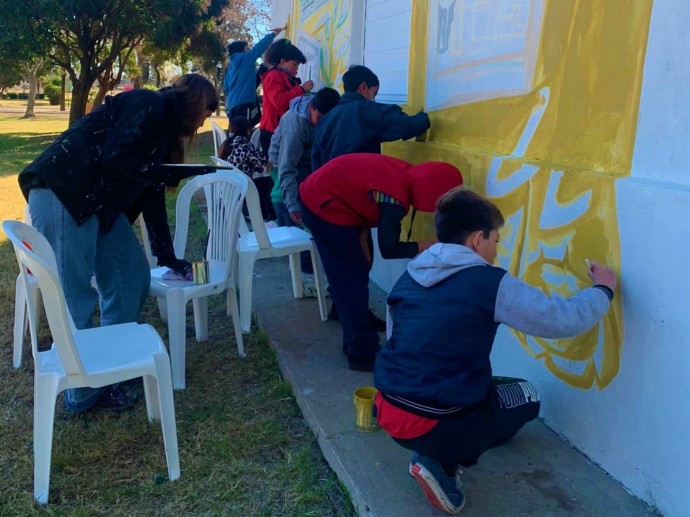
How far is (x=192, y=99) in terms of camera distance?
3.14 meters

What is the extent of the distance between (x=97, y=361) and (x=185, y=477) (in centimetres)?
61

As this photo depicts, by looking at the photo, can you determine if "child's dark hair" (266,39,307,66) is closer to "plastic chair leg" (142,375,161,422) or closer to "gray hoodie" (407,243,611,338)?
"plastic chair leg" (142,375,161,422)

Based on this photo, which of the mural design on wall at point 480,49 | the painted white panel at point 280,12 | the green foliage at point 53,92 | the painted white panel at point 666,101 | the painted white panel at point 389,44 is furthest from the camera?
the green foliage at point 53,92

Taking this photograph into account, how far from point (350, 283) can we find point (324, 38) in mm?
4109

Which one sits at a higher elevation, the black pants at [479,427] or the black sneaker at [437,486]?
the black pants at [479,427]

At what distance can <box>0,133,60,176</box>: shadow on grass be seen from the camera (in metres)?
13.3

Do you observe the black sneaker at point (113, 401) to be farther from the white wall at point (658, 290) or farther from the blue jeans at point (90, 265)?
the white wall at point (658, 290)

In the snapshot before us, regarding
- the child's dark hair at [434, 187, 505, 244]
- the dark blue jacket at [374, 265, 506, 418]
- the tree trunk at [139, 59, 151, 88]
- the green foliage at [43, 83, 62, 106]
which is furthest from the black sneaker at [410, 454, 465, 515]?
the green foliage at [43, 83, 62, 106]

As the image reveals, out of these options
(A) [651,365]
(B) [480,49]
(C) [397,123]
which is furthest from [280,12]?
(A) [651,365]

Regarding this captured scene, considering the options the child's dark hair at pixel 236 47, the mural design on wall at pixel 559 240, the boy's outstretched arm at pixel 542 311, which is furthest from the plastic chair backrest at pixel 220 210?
the child's dark hair at pixel 236 47

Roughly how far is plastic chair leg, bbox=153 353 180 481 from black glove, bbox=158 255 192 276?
102 centimetres

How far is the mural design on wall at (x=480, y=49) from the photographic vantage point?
9.79ft

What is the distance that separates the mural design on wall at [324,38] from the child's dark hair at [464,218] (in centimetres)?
377

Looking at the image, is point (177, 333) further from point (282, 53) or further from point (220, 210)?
point (282, 53)
